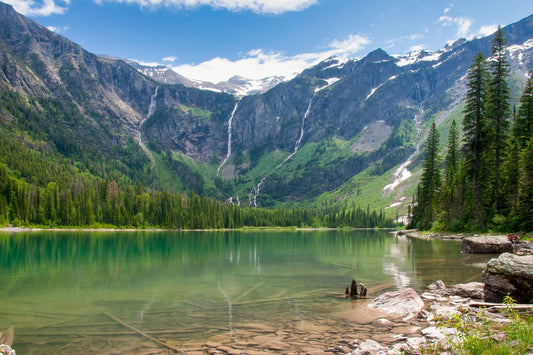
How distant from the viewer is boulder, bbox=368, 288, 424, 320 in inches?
753

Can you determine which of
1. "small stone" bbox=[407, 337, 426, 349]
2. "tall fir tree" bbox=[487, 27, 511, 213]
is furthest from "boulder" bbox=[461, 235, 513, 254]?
"small stone" bbox=[407, 337, 426, 349]

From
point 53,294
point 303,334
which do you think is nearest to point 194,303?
point 303,334

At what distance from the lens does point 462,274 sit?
30.5m

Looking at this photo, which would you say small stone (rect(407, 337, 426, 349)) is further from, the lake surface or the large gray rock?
the large gray rock

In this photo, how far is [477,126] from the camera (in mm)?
61188

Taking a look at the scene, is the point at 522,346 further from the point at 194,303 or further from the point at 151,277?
the point at 151,277

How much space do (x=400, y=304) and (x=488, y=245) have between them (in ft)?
99.6

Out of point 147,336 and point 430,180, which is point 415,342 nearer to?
point 147,336

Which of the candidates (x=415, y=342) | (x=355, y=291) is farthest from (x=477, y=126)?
(x=415, y=342)

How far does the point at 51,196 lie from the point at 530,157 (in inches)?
6425

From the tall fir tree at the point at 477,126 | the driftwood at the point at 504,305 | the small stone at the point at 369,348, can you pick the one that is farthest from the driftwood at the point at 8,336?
the tall fir tree at the point at 477,126

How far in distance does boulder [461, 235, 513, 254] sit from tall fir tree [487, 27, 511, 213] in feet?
46.4

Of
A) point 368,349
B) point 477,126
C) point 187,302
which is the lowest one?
point 187,302

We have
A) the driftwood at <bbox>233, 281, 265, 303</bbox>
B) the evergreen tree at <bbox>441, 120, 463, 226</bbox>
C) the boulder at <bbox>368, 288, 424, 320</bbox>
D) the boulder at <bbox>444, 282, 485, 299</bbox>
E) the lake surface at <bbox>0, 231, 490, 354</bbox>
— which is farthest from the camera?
the evergreen tree at <bbox>441, 120, 463, 226</bbox>
